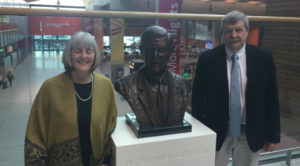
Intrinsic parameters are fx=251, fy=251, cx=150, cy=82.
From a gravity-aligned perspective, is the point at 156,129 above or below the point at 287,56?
below

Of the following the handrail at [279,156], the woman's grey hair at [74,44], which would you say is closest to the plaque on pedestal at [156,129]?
the woman's grey hair at [74,44]

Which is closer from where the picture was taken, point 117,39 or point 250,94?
point 250,94

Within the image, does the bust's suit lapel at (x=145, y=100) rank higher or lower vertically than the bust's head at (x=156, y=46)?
lower

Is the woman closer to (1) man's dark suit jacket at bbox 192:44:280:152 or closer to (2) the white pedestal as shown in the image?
(2) the white pedestal

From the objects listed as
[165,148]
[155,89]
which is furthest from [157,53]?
[165,148]

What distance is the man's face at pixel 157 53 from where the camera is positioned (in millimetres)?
1871

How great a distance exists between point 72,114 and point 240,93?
4.41ft

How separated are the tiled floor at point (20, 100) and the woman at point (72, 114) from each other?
46 cm

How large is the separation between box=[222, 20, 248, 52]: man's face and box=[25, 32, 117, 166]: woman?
3.35ft

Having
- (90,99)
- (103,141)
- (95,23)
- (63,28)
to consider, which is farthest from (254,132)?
(63,28)

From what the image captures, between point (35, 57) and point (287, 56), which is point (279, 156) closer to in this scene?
point (287, 56)

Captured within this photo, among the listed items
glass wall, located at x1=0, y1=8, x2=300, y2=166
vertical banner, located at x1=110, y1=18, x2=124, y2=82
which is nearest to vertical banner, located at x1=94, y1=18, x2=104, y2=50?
glass wall, located at x1=0, y1=8, x2=300, y2=166

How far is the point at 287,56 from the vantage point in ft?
12.7

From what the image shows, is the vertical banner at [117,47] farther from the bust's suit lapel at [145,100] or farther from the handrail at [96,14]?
the bust's suit lapel at [145,100]
